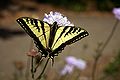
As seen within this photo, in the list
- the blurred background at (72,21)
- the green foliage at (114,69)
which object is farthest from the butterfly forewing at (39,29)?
the green foliage at (114,69)

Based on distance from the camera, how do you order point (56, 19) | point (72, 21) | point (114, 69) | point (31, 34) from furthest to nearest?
1. point (72, 21)
2. point (114, 69)
3. point (56, 19)
4. point (31, 34)

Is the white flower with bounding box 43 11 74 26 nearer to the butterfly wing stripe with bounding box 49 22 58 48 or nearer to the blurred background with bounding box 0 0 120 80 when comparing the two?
the butterfly wing stripe with bounding box 49 22 58 48

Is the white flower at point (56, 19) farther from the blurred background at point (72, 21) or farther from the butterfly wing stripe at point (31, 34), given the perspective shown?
the blurred background at point (72, 21)

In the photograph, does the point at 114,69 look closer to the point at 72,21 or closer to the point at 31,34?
the point at 72,21

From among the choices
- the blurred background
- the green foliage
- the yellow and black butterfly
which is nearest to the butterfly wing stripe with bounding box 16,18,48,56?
the yellow and black butterfly

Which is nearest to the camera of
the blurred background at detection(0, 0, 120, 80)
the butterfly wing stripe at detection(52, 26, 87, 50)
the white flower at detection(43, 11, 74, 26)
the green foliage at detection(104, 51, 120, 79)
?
the butterfly wing stripe at detection(52, 26, 87, 50)

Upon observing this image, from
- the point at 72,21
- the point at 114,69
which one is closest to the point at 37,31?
the point at 114,69
